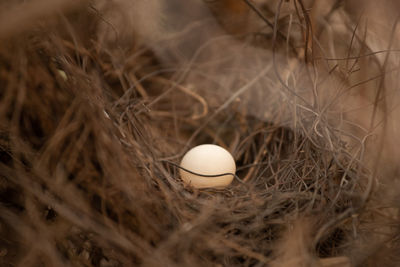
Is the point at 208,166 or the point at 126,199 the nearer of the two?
the point at 126,199

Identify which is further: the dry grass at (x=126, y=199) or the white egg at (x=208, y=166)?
the white egg at (x=208, y=166)

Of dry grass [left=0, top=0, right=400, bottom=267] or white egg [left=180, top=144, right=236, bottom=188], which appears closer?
dry grass [left=0, top=0, right=400, bottom=267]

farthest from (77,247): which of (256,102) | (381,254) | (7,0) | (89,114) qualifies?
(256,102)

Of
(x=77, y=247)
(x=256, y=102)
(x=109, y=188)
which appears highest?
(x=256, y=102)

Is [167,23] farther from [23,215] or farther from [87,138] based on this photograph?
[23,215]

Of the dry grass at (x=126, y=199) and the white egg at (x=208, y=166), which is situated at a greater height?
the white egg at (x=208, y=166)

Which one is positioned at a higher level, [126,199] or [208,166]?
[208,166]

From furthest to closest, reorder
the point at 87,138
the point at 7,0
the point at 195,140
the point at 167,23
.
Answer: the point at 167,23 → the point at 195,140 → the point at 87,138 → the point at 7,0

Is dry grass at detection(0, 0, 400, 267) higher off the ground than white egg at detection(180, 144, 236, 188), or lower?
lower
